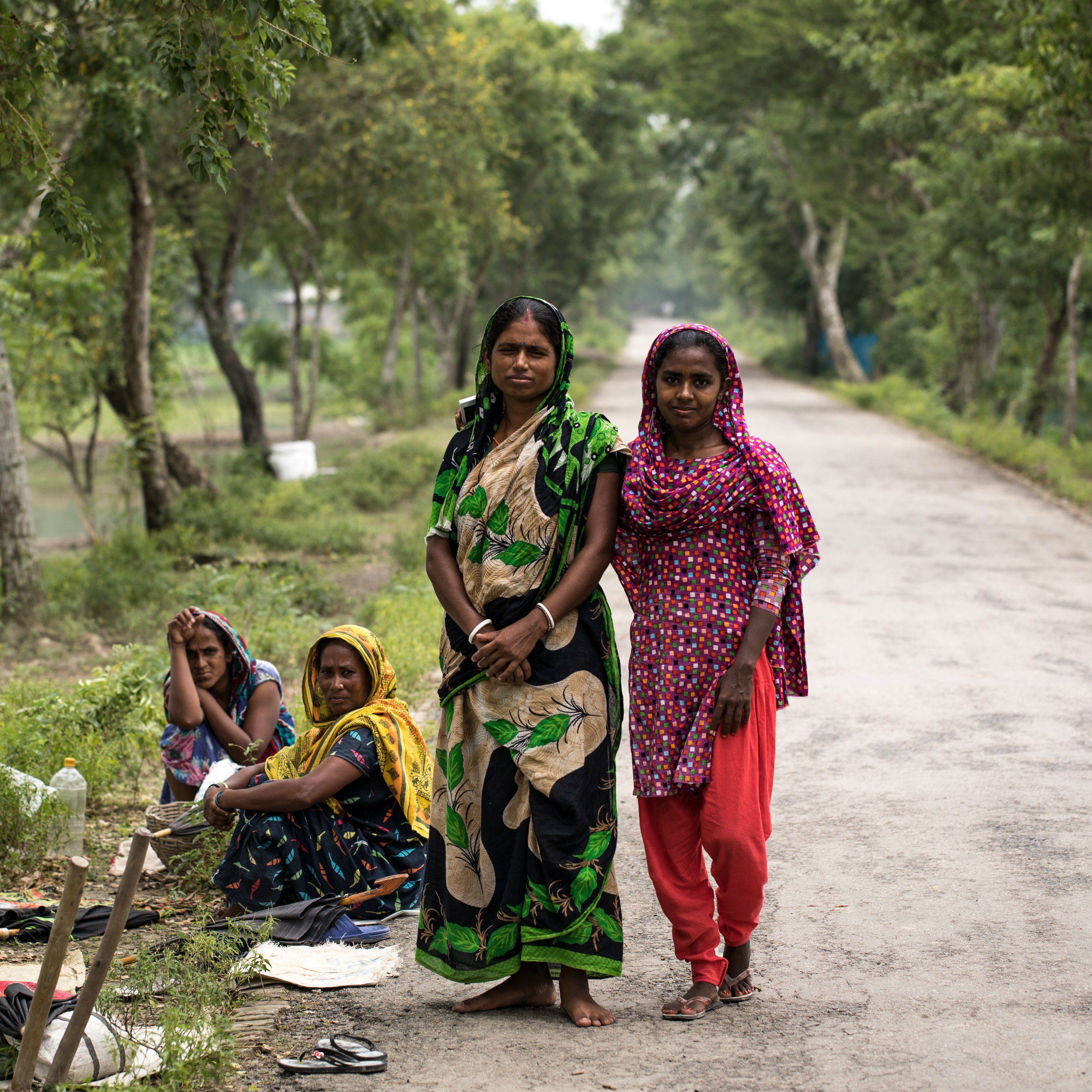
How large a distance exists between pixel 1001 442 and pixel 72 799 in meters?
14.0

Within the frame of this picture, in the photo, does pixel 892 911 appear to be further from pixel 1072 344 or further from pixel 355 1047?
pixel 1072 344

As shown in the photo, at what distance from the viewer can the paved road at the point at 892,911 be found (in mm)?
3018

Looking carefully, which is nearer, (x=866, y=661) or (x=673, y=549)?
(x=673, y=549)

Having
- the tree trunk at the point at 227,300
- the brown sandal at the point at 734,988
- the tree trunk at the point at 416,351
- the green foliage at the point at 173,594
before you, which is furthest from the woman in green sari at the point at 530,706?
the tree trunk at the point at 416,351

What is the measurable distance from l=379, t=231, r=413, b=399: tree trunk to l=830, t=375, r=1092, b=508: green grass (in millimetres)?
9151

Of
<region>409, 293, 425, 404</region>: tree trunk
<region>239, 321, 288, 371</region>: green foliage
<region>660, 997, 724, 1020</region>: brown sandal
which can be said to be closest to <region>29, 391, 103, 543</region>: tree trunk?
<region>660, 997, 724, 1020</region>: brown sandal

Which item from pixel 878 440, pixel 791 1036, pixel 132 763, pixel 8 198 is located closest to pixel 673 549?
pixel 791 1036

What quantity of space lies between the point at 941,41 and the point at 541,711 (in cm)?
1309

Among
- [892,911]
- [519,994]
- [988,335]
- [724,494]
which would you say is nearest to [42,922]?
[519,994]

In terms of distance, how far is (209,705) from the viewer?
16.2 ft

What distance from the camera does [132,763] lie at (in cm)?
598

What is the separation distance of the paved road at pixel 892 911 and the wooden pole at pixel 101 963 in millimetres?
624

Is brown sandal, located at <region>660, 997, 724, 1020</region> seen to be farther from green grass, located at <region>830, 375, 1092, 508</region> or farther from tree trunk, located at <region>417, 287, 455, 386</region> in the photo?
tree trunk, located at <region>417, 287, 455, 386</region>

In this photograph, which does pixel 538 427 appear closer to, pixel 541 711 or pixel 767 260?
pixel 541 711
